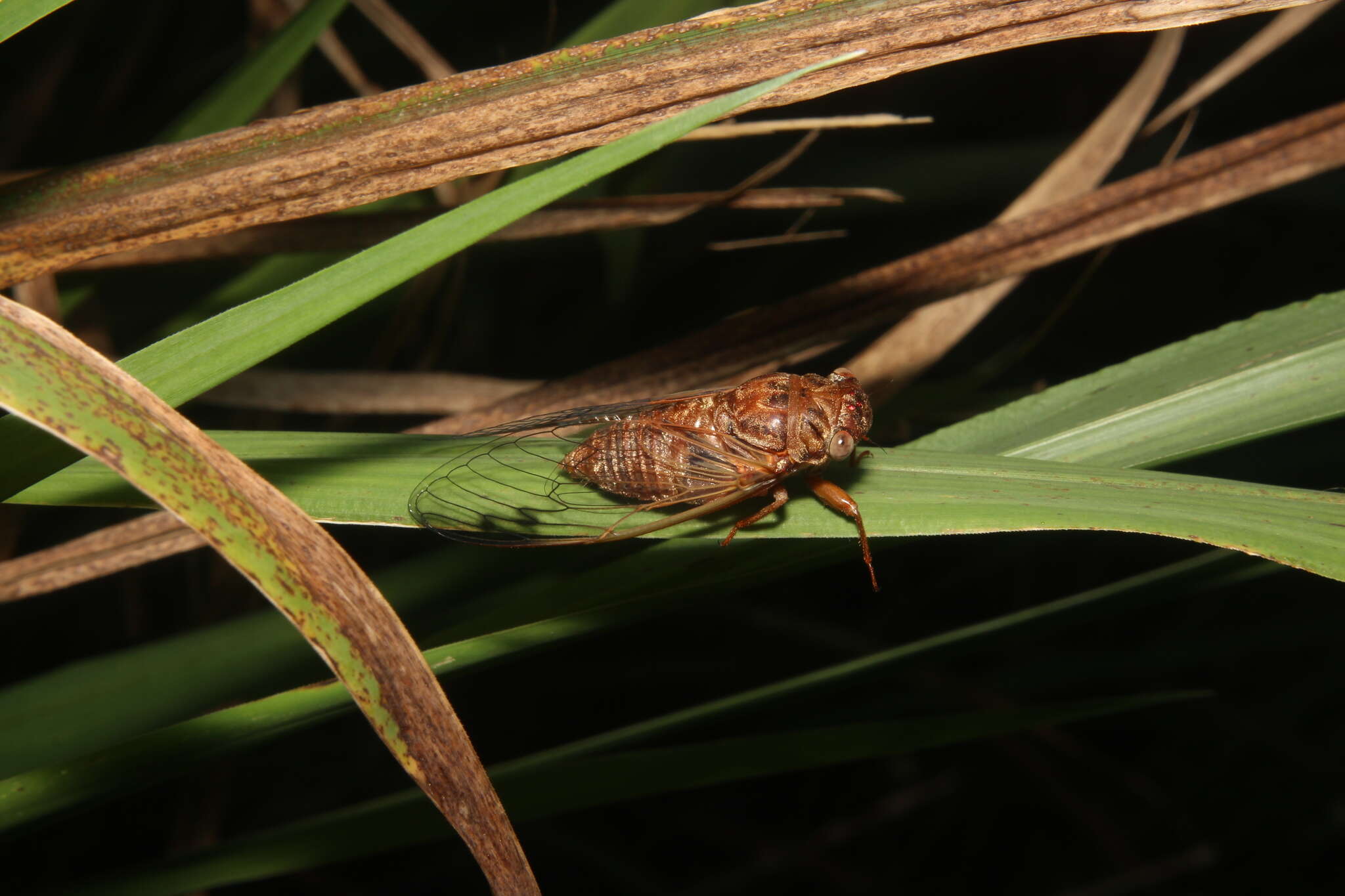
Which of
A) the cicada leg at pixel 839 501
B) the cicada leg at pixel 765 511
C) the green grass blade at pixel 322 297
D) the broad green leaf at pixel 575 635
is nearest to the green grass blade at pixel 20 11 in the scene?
the green grass blade at pixel 322 297

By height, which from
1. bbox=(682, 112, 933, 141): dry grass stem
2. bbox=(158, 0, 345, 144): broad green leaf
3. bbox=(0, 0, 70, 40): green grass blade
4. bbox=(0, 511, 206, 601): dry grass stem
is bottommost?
bbox=(0, 511, 206, 601): dry grass stem

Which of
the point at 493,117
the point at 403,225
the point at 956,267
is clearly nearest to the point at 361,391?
the point at 403,225

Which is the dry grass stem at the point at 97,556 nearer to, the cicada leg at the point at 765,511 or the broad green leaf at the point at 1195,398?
the cicada leg at the point at 765,511

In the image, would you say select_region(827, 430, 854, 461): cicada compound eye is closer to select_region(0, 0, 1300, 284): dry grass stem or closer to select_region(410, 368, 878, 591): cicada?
select_region(410, 368, 878, 591): cicada

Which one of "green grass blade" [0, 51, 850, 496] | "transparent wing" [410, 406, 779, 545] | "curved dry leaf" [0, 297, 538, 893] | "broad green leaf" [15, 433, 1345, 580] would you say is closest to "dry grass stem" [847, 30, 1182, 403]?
"transparent wing" [410, 406, 779, 545]

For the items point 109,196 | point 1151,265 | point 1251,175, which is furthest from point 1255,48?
point 109,196

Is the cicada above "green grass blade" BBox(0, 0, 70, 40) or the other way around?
the other way around

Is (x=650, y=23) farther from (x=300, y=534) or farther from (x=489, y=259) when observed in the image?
(x=300, y=534)
